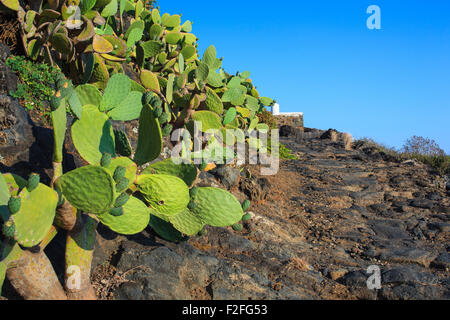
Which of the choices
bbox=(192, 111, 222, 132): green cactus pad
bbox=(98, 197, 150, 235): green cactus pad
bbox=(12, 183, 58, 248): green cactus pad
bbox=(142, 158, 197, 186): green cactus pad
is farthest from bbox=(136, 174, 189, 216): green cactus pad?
bbox=(192, 111, 222, 132): green cactus pad

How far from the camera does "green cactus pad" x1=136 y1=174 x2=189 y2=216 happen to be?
2.71 meters

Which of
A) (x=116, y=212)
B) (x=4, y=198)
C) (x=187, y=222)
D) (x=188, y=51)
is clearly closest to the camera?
(x=4, y=198)

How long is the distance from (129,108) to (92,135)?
1.47ft

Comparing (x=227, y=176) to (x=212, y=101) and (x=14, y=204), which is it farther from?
(x=14, y=204)

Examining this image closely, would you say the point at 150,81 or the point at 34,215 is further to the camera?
the point at 150,81

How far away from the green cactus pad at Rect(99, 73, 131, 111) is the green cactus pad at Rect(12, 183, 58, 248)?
2.96 feet

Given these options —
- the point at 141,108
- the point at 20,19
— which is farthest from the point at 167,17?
the point at 141,108


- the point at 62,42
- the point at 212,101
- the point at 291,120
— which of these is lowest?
the point at 212,101

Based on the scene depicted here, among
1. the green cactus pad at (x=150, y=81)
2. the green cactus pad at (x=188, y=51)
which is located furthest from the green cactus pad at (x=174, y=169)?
the green cactus pad at (x=188, y=51)

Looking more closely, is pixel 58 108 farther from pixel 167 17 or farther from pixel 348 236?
pixel 167 17

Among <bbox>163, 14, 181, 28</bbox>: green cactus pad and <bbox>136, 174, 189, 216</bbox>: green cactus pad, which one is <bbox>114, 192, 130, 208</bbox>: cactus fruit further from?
<bbox>163, 14, 181, 28</bbox>: green cactus pad

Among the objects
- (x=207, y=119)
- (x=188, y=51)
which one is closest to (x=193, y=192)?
(x=207, y=119)

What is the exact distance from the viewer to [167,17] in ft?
23.1

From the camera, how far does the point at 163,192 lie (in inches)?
106
